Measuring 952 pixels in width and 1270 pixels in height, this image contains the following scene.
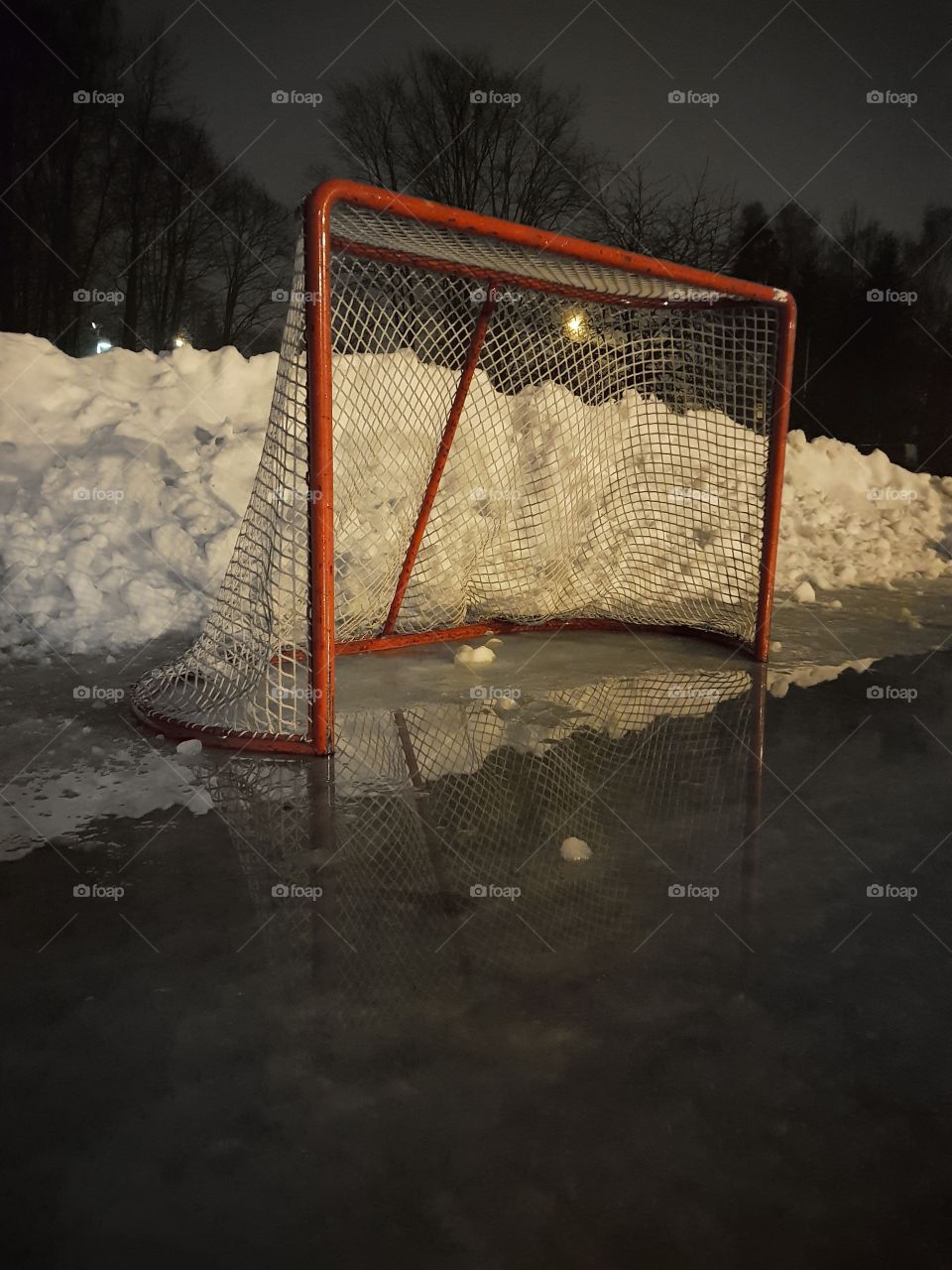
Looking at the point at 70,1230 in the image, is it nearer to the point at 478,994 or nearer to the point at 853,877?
the point at 478,994

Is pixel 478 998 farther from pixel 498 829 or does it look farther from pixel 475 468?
pixel 475 468

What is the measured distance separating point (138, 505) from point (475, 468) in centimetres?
169

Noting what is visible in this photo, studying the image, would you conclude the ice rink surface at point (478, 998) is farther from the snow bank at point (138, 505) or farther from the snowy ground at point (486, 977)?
the snow bank at point (138, 505)

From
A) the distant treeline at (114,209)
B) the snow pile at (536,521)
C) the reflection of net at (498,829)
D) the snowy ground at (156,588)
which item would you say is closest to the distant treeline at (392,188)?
the distant treeline at (114,209)

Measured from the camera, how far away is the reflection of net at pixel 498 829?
2.00m

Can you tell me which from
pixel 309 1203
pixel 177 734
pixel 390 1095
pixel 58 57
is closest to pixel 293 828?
pixel 177 734

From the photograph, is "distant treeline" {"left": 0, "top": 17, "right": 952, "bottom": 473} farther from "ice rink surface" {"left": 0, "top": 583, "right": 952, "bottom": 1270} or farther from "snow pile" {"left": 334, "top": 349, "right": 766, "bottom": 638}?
"ice rink surface" {"left": 0, "top": 583, "right": 952, "bottom": 1270}

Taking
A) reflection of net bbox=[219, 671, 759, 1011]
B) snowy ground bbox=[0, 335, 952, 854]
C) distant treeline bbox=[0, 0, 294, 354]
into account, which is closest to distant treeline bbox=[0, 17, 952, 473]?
distant treeline bbox=[0, 0, 294, 354]

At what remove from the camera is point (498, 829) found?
2580 millimetres

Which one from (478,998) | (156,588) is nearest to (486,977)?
(478,998)

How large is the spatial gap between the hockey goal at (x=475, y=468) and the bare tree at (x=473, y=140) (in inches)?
303

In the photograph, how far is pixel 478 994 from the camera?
1.81 metres

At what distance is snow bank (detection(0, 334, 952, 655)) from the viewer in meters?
4.66

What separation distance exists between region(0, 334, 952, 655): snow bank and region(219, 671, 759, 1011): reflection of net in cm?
175
